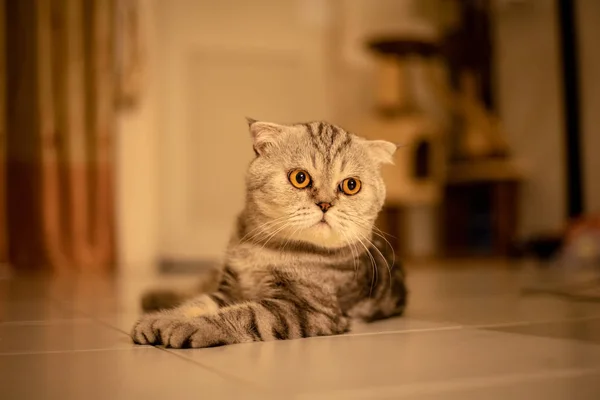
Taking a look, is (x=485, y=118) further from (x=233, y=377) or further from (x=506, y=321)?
(x=233, y=377)

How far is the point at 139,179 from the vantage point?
13.9 feet

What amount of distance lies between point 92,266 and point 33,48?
130 cm

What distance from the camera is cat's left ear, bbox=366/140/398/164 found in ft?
4.58

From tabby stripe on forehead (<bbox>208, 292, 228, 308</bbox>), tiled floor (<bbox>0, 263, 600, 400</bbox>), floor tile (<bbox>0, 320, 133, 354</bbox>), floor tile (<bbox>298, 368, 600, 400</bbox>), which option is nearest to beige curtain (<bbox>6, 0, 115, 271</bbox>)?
tiled floor (<bbox>0, 263, 600, 400</bbox>)

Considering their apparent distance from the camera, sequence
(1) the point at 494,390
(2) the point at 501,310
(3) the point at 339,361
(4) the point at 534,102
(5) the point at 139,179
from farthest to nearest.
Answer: (4) the point at 534,102 → (5) the point at 139,179 → (2) the point at 501,310 → (3) the point at 339,361 → (1) the point at 494,390

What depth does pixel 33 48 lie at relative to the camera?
378cm

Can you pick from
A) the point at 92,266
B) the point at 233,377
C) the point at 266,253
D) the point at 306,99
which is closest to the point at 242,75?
the point at 306,99

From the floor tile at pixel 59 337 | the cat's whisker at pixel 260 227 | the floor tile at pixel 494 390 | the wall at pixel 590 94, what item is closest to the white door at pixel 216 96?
the wall at pixel 590 94

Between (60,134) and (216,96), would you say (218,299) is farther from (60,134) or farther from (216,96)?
(216,96)

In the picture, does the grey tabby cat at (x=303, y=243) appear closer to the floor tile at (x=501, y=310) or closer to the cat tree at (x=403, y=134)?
the floor tile at (x=501, y=310)

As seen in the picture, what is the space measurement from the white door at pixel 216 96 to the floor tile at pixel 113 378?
3.60 meters

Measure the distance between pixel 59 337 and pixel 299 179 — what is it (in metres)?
0.55

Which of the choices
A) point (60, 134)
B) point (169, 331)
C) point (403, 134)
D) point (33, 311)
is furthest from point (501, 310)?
point (60, 134)

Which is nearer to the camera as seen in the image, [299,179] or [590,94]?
[299,179]
